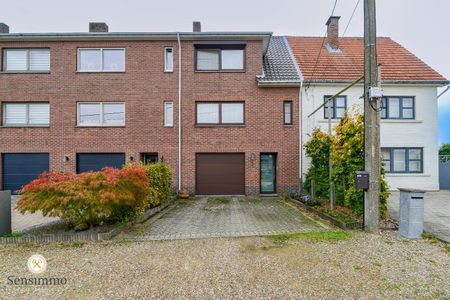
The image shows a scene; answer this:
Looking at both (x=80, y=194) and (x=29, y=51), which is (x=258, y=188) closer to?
(x=80, y=194)

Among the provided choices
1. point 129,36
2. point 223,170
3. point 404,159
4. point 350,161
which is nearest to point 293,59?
point 223,170

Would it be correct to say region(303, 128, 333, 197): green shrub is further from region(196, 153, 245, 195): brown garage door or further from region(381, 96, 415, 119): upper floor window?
region(381, 96, 415, 119): upper floor window

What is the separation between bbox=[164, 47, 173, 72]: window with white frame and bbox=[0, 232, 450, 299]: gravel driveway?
9.67 m

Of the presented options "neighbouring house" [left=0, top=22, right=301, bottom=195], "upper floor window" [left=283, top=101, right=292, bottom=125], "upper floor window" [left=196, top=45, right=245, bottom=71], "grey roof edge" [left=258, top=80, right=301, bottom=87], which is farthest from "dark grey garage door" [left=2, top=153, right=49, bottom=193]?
"upper floor window" [left=283, top=101, right=292, bottom=125]

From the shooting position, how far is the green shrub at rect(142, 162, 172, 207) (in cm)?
848

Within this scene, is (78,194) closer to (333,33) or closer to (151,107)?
(151,107)

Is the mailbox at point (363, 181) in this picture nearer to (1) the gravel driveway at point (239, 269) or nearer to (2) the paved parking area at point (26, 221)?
(1) the gravel driveway at point (239, 269)

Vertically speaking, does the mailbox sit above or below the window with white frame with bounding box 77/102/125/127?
below

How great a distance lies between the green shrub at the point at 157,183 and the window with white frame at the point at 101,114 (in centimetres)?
455

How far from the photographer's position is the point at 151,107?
1303cm

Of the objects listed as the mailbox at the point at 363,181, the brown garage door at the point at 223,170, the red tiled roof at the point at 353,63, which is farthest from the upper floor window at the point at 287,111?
the mailbox at the point at 363,181

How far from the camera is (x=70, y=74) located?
42.8 feet

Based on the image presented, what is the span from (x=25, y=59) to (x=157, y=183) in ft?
34.0

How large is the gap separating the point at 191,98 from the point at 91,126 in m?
5.19
